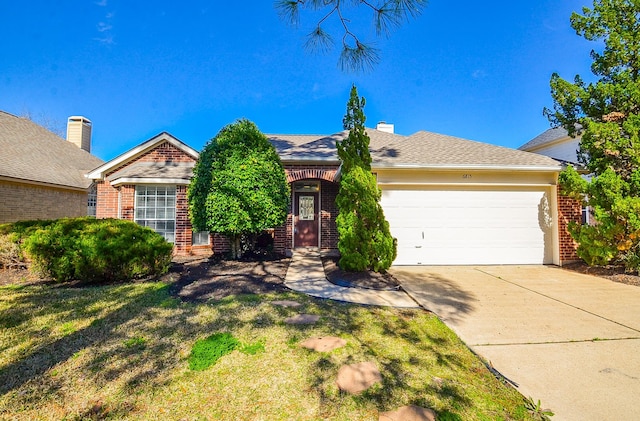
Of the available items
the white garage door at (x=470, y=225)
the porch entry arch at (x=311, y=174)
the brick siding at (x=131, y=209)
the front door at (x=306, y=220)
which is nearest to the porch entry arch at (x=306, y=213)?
the front door at (x=306, y=220)

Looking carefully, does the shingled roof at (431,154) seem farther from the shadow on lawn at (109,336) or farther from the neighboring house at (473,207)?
the shadow on lawn at (109,336)

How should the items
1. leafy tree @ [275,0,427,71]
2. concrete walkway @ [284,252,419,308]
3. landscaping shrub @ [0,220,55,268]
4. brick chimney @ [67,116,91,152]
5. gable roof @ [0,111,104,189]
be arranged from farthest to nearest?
1. brick chimney @ [67,116,91,152]
2. gable roof @ [0,111,104,189]
3. landscaping shrub @ [0,220,55,268]
4. concrete walkway @ [284,252,419,308]
5. leafy tree @ [275,0,427,71]

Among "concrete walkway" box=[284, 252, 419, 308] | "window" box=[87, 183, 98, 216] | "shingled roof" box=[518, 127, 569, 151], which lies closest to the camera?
"concrete walkway" box=[284, 252, 419, 308]

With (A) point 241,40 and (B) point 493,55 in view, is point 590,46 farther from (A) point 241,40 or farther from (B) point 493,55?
(A) point 241,40

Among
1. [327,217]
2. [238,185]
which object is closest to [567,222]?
[327,217]

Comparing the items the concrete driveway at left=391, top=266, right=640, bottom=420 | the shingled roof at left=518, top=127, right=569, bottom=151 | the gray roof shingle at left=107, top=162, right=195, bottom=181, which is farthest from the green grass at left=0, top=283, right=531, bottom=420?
the shingled roof at left=518, top=127, right=569, bottom=151

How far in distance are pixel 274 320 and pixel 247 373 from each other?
1263 millimetres

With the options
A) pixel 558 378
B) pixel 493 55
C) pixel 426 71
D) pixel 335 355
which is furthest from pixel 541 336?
pixel 493 55

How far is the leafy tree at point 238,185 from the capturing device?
290 inches

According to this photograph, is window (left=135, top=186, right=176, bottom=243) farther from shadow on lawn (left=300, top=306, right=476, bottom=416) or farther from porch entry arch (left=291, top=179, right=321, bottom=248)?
shadow on lawn (left=300, top=306, right=476, bottom=416)

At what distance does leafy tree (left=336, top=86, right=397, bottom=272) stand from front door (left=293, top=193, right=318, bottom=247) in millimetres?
4046

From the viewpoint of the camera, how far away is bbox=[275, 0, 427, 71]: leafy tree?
12.1 ft

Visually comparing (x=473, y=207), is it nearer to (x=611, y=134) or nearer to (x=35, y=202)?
(x=611, y=134)

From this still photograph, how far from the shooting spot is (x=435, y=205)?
26.5ft
